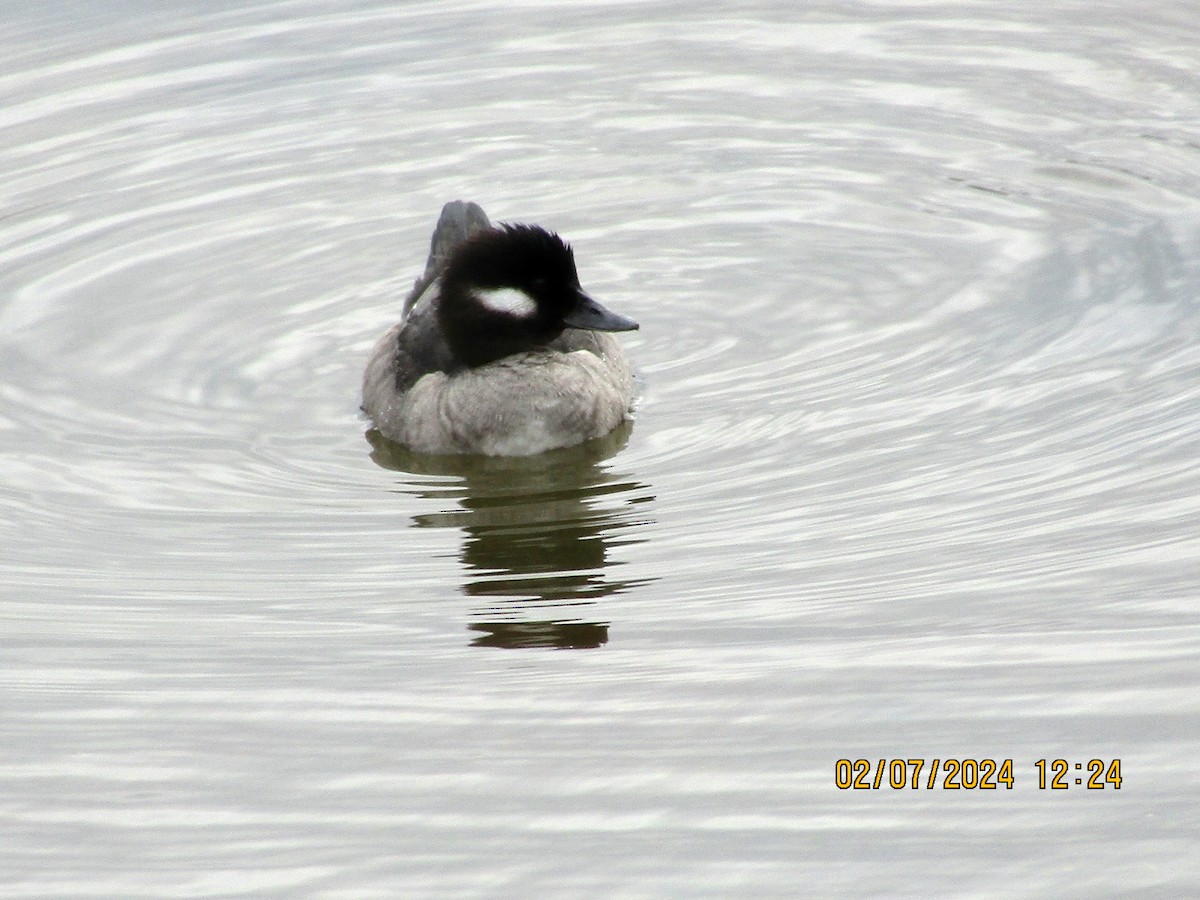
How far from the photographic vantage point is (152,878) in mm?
6258

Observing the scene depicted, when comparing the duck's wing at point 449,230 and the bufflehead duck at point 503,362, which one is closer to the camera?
the bufflehead duck at point 503,362

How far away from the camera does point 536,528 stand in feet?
30.9

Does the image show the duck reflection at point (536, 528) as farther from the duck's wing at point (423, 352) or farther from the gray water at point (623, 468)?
the duck's wing at point (423, 352)

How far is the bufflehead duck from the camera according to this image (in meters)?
10.4

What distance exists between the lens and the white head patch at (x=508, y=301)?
34.6 feet

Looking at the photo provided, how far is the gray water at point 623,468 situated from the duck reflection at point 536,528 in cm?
3

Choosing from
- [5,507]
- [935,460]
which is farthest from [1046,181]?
[5,507]

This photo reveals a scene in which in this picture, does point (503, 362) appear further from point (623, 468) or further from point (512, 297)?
point (623, 468)
